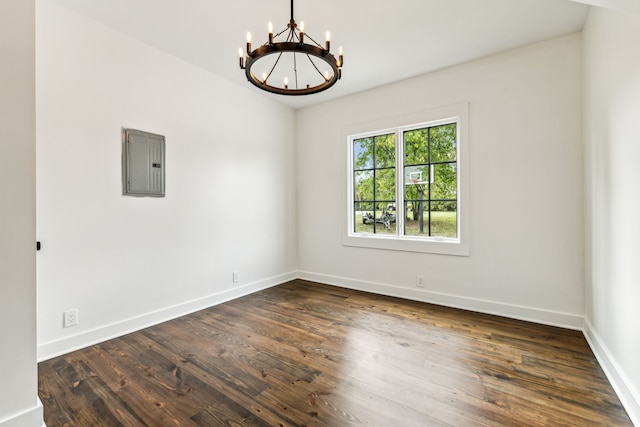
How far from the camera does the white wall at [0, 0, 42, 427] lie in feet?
4.57

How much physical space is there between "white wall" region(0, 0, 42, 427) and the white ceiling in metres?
1.24

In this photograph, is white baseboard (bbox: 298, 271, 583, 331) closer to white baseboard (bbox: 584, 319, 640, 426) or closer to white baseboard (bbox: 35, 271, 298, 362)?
white baseboard (bbox: 584, 319, 640, 426)

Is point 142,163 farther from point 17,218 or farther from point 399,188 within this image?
point 399,188

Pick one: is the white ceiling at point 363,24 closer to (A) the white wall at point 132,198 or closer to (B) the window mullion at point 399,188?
(A) the white wall at point 132,198

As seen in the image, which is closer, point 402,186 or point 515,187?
point 515,187

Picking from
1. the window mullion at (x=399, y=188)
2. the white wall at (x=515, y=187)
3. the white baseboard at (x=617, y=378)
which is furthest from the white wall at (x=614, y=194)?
the window mullion at (x=399, y=188)

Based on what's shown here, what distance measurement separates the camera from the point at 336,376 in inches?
80.4

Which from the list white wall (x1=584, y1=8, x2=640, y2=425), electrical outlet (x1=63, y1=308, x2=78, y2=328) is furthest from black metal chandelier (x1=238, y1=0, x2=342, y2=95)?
electrical outlet (x1=63, y1=308, x2=78, y2=328)

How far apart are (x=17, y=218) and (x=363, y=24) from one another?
289 cm

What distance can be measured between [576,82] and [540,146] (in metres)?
0.64

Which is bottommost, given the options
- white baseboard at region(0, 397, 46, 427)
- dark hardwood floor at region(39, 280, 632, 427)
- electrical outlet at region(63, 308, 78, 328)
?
dark hardwood floor at region(39, 280, 632, 427)

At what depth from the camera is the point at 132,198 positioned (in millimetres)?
2832

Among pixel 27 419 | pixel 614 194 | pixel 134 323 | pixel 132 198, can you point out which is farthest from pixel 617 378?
pixel 132 198

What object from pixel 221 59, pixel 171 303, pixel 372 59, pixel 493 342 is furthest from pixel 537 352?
pixel 221 59
